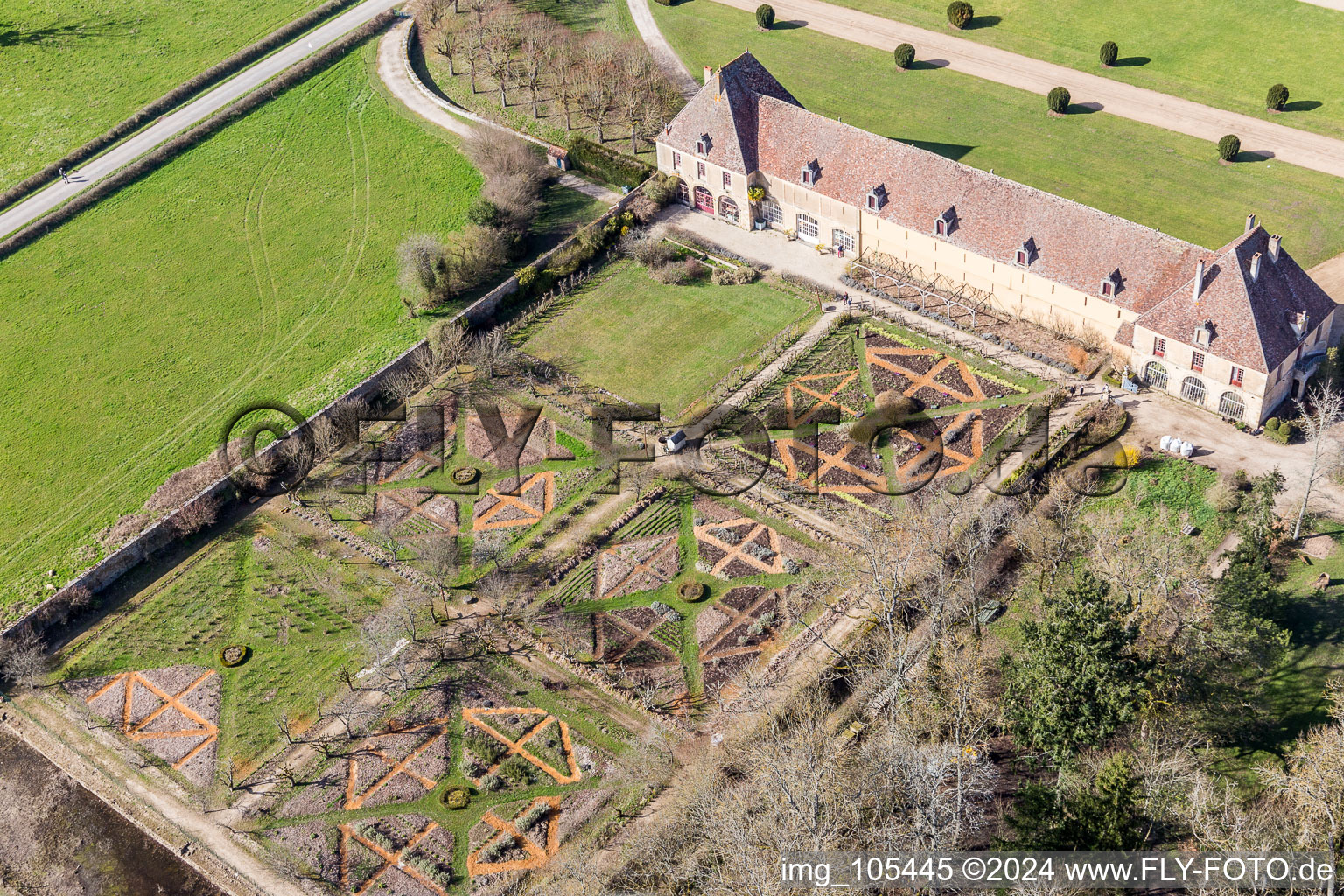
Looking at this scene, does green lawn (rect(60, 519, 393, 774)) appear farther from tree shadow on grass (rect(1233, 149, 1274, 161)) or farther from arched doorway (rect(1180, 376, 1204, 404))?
tree shadow on grass (rect(1233, 149, 1274, 161))

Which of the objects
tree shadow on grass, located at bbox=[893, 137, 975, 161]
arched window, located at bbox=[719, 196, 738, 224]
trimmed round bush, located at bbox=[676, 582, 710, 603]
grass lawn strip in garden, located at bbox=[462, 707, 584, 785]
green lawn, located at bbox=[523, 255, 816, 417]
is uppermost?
tree shadow on grass, located at bbox=[893, 137, 975, 161]

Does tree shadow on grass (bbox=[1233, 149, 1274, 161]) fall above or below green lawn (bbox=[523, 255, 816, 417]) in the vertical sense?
above

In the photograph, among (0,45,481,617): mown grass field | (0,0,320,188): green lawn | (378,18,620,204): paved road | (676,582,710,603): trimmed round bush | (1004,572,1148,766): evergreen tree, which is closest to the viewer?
(1004,572,1148,766): evergreen tree

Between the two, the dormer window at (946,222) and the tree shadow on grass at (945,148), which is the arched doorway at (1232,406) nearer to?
the dormer window at (946,222)

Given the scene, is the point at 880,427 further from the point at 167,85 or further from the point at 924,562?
the point at 167,85

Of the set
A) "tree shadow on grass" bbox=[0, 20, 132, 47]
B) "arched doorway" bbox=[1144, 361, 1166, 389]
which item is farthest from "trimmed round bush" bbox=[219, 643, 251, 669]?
"tree shadow on grass" bbox=[0, 20, 132, 47]

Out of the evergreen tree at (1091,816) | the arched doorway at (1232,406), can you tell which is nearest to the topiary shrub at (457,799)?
the evergreen tree at (1091,816)
